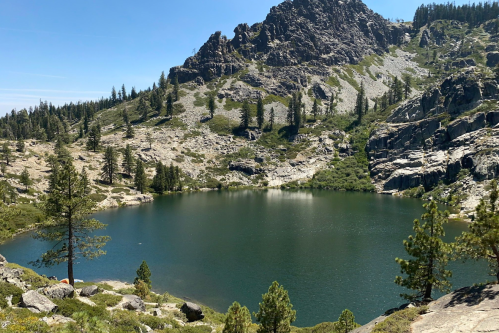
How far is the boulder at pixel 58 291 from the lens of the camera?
901 inches

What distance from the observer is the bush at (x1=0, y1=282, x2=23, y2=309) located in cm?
1962

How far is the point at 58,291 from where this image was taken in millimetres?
23297

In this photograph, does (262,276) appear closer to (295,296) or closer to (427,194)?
(295,296)

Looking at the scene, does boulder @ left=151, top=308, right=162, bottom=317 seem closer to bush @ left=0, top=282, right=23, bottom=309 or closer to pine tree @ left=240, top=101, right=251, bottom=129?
bush @ left=0, top=282, right=23, bottom=309

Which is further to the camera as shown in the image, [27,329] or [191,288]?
[191,288]

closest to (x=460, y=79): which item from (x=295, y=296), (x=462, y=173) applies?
(x=462, y=173)

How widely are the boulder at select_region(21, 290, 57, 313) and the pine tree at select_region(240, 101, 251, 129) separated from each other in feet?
586

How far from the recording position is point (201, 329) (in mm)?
24594

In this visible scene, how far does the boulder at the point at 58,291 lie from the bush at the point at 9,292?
7.32 ft

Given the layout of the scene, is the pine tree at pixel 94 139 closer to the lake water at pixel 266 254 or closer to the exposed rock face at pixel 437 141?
the lake water at pixel 266 254

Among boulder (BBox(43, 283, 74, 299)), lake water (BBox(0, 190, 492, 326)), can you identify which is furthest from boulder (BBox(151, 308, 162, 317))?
lake water (BBox(0, 190, 492, 326))

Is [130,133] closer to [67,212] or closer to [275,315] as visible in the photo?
[67,212]

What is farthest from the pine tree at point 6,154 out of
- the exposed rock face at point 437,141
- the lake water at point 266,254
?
the exposed rock face at point 437,141

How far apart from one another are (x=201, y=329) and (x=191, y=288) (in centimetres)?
2085
